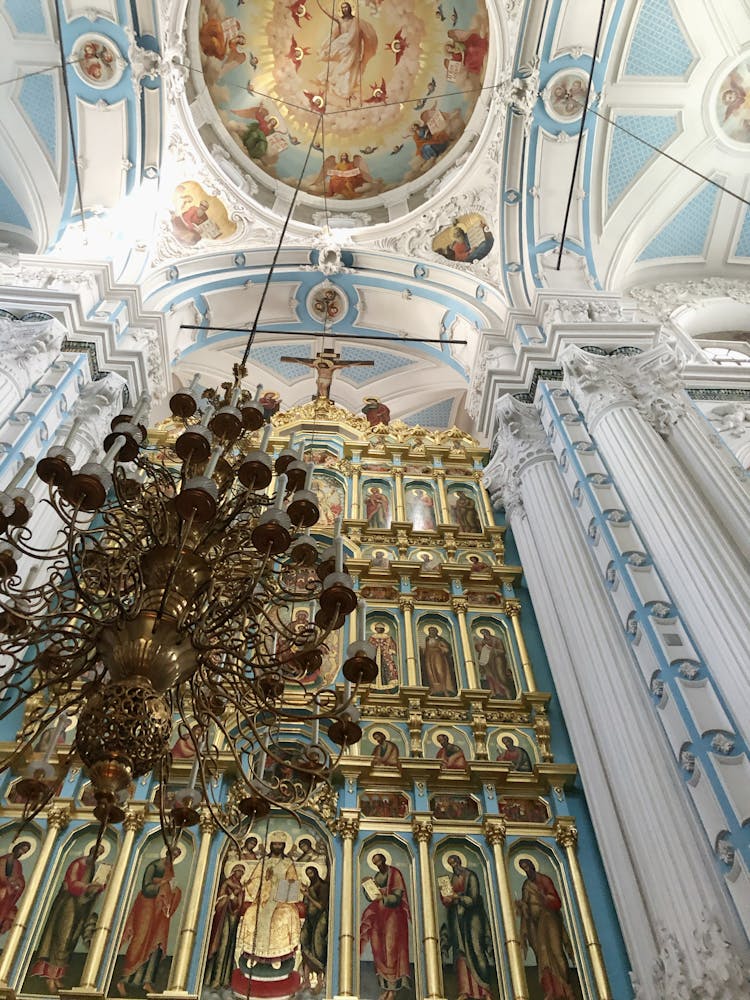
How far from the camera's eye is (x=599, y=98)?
10859 millimetres

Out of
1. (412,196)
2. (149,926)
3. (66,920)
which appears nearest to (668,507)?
(149,926)

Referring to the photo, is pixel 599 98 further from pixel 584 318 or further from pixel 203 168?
pixel 203 168

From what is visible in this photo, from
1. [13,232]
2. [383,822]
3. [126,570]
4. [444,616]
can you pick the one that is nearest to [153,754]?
[126,570]

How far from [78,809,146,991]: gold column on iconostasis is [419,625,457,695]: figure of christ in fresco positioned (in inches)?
99.1

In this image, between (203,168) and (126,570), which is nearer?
(126,570)

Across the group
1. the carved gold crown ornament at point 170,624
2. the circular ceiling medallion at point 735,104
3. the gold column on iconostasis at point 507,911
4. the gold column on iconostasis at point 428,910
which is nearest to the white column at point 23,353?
the carved gold crown ornament at point 170,624

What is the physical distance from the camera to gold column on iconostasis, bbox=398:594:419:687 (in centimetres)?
686

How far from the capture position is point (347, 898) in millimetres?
5109

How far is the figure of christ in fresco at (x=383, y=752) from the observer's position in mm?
5992

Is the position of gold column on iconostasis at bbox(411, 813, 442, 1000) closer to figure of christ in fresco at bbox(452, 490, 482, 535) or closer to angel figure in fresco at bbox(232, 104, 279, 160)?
figure of christ in fresco at bbox(452, 490, 482, 535)

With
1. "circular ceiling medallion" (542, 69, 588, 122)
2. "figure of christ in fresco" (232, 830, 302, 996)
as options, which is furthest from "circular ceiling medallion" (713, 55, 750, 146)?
"figure of christ in fresco" (232, 830, 302, 996)

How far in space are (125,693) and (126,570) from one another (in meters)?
0.85

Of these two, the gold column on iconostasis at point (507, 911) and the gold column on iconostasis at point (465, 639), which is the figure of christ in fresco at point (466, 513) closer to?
the gold column on iconostasis at point (465, 639)

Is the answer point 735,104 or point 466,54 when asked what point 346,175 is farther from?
point 735,104
